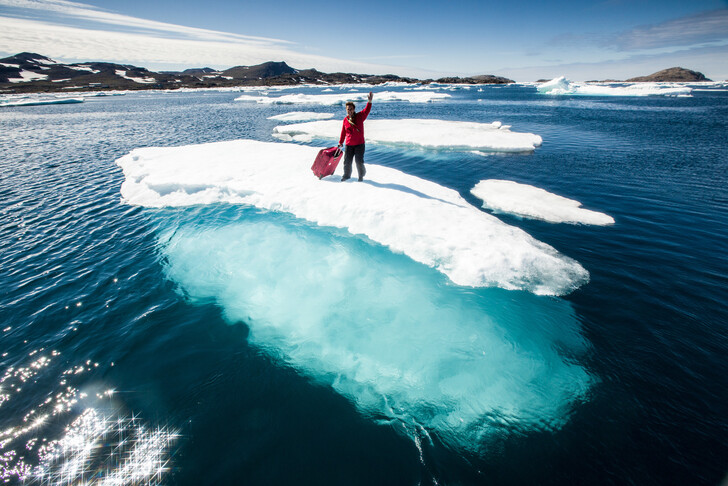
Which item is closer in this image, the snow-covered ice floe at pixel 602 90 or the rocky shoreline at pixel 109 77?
the snow-covered ice floe at pixel 602 90

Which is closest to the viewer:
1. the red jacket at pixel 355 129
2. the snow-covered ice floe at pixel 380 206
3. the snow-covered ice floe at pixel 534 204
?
the snow-covered ice floe at pixel 380 206

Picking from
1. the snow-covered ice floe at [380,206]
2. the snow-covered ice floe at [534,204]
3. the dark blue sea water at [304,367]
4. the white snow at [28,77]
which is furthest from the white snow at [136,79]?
the snow-covered ice floe at [534,204]

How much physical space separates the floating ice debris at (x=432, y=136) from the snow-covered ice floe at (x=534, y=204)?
6.85 meters

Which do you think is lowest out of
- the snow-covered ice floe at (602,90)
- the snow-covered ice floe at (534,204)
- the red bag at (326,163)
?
the snow-covered ice floe at (534,204)

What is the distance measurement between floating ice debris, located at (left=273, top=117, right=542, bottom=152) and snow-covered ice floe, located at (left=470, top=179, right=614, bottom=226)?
22.5 ft

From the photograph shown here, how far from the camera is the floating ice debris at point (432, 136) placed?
17422mm

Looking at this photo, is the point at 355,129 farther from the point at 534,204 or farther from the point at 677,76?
the point at 677,76

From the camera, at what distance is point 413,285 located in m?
6.01

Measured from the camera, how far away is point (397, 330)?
16.8 ft

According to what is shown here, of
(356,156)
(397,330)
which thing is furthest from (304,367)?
(356,156)

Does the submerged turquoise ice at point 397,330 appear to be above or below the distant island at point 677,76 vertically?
below

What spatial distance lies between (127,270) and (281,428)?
5.93m

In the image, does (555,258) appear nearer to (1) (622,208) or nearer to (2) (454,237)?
(2) (454,237)

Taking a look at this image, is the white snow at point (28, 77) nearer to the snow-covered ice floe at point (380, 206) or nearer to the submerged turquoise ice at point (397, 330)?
the snow-covered ice floe at point (380, 206)
